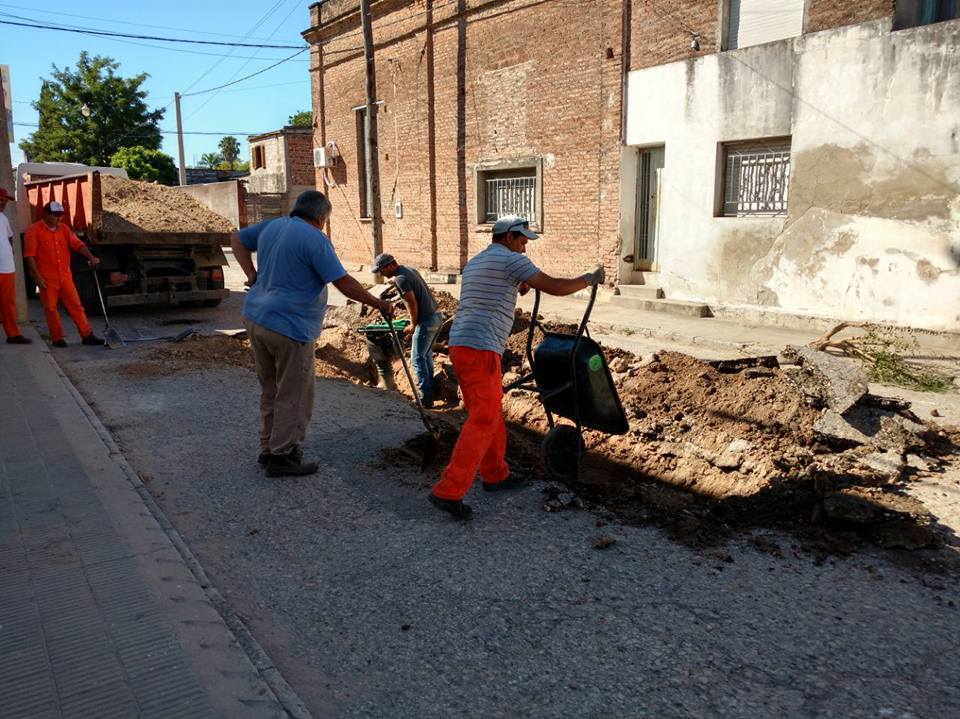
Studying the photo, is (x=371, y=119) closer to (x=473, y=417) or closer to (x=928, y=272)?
(x=928, y=272)

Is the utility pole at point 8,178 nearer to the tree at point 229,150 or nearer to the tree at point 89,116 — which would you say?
the tree at point 89,116

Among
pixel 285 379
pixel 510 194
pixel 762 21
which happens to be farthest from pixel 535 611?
pixel 510 194

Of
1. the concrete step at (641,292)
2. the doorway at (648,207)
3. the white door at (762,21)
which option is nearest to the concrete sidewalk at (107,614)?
the concrete step at (641,292)

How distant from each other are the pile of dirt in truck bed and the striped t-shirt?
8368 millimetres

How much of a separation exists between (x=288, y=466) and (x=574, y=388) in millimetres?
1942

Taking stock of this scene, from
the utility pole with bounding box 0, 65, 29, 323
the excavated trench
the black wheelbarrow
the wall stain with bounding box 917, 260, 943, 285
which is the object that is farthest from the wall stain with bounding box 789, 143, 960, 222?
the utility pole with bounding box 0, 65, 29, 323

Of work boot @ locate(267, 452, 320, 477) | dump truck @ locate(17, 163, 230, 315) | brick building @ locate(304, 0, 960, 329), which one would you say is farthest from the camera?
dump truck @ locate(17, 163, 230, 315)

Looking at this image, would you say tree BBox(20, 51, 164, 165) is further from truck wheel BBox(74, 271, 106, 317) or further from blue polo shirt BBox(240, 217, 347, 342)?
blue polo shirt BBox(240, 217, 347, 342)

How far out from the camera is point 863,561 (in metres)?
3.75

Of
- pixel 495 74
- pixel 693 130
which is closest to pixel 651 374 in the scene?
pixel 693 130

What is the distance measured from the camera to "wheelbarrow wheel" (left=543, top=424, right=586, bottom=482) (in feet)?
15.3

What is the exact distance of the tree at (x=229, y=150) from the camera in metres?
80.4

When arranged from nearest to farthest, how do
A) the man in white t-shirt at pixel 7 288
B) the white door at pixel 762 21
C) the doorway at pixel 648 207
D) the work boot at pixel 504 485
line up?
the work boot at pixel 504 485 < the man in white t-shirt at pixel 7 288 < the white door at pixel 762 21 < the doorway at pixel 648 207

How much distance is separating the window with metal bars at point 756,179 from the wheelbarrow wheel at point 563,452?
7.74m
